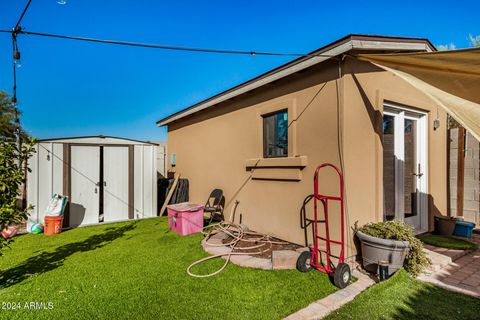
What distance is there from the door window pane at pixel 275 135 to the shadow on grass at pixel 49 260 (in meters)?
3.97

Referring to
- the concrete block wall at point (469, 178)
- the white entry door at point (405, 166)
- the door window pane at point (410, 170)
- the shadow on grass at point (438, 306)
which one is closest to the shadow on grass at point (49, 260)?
the shadow on grass at point (438, 306)

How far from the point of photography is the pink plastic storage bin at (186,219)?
5571 mm

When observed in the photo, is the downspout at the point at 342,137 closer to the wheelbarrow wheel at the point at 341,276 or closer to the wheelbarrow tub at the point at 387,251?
the wheelbarrow tub at the point at 387,251

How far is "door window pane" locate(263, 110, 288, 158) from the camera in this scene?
4.98 m

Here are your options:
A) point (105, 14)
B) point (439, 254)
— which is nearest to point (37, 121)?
point (105, 14)

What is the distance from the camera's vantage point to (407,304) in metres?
2.66

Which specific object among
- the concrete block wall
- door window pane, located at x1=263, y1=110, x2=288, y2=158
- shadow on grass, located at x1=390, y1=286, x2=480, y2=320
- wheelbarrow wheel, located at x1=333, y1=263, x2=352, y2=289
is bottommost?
shadow on grass, located at x1=390, y1=286, x2=480, y2=320

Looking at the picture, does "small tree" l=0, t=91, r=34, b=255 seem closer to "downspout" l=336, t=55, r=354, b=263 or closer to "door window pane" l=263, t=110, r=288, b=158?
"door window pane" l=263, t=110, r=288, b=158

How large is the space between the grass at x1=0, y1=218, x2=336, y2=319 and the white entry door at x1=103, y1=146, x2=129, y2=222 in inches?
102

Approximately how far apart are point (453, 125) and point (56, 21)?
10.5 m

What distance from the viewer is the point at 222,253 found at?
164 inches

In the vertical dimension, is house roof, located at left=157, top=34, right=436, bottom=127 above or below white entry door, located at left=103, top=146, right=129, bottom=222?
above

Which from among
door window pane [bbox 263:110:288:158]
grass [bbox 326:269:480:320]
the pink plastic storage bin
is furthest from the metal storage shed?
grass [bbox 326:269:480:320]

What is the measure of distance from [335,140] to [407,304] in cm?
226
